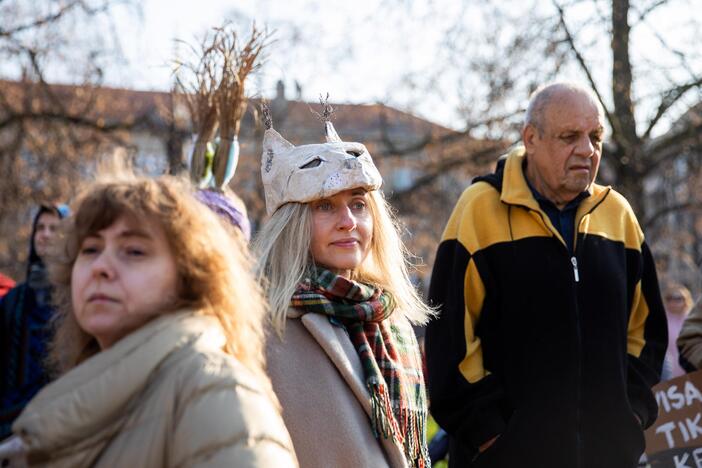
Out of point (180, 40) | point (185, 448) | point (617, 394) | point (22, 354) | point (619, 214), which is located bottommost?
point (22, 354)

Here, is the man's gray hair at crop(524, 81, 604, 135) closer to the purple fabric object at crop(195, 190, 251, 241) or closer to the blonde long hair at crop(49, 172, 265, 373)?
the purple fabric object at crop(195, 190, 251, 241)

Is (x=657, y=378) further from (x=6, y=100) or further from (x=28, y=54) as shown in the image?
(x=6, y=100)

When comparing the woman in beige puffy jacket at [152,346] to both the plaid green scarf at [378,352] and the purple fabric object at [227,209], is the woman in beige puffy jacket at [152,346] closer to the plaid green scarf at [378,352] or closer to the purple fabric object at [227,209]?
the plaid green scarf at [378,352]

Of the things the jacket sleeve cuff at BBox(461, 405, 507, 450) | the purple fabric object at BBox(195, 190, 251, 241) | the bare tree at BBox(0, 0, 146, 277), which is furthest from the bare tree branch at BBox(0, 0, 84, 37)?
the jacket sleeve cuff at BBox(461, 405, 507, 450)

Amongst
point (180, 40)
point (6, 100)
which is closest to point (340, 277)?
point (180, 40)

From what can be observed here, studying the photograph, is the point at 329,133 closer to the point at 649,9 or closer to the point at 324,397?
the point at 324,397

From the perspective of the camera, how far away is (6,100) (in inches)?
587

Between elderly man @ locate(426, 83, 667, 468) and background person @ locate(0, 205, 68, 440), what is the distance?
2.54 meters

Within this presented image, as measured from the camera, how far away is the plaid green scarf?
3406 mm

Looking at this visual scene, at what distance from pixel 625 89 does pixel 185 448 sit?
10901 mm

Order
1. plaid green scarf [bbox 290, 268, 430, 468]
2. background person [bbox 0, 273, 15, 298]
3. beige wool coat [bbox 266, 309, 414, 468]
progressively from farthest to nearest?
background person [bbox 0, 273, 15, 298], plaid green scarf [bbox 290, 268, 430, 468], beige wool coat [bbox 266, 309, 414, 468]

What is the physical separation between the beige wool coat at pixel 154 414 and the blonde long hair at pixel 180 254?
21cm

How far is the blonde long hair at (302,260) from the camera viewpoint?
11.7ft

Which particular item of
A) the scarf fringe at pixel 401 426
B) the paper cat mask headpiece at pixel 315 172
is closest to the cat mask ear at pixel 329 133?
the paper cat mask headpiece at pixel 315 172
